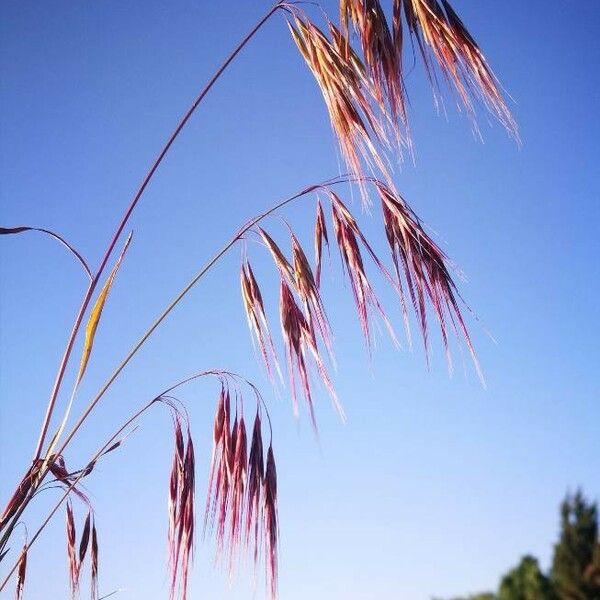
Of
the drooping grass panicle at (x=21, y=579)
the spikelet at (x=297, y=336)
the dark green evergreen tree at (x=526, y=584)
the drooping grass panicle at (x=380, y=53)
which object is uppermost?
the dark green evergreen tree at (x=526, y=584)

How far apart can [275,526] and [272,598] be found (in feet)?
0.42

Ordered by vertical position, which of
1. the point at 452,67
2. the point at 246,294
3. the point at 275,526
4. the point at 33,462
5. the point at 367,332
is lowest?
the point at 275,526

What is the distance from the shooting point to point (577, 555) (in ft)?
45.3

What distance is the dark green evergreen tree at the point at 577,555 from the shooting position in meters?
13.4

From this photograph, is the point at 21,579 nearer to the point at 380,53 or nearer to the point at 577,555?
the point at 380,53

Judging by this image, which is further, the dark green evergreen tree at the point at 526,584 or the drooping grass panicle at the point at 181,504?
the dark green evergreen tree at the point at 526,584

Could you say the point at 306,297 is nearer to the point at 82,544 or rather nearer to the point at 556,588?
the point at 82,544

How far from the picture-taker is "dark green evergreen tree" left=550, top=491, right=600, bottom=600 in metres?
13.4

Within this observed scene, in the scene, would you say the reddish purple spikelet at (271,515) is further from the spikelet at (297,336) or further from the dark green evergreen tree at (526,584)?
the dark green evergreen tree at (526,584)

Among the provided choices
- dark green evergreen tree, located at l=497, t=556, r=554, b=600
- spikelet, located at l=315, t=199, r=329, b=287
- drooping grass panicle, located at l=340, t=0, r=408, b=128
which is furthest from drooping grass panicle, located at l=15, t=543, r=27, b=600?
dark green evergreen tree, located at l=497, t=556, r=554, b=600

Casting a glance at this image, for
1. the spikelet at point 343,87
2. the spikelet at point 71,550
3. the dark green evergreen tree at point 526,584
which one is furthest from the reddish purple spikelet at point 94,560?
the dark green evergreen tree at point 526,584

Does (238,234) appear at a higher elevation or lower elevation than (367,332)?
higher

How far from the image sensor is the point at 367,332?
110 centimetres

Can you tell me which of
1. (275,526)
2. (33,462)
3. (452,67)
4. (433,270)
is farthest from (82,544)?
(452,67)
